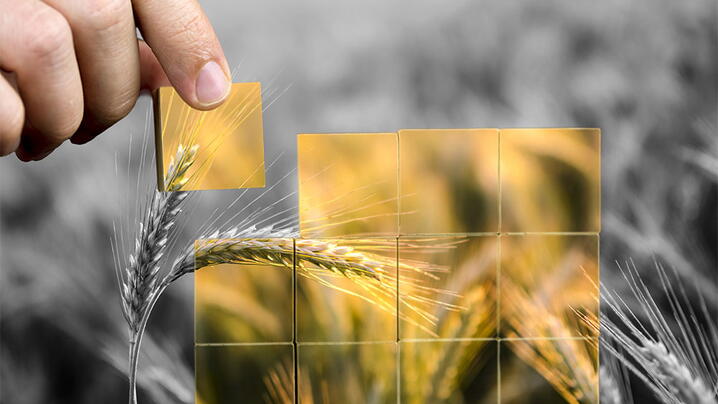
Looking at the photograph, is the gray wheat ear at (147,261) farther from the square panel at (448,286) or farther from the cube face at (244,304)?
the square panel at (448,286)

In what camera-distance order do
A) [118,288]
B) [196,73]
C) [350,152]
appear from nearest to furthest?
1. [196,73]
2. [350,152]
3. [118,288]

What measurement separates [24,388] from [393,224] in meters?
0.54

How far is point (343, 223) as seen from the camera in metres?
0.63

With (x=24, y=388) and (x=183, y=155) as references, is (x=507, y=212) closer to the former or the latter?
(x=183, y=155)

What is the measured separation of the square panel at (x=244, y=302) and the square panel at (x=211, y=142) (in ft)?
0.48

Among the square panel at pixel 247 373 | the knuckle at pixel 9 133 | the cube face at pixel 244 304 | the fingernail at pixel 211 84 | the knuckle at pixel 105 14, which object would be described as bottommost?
the square panel at pixel 247 373

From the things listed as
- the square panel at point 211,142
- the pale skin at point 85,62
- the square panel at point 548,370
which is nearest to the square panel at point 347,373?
the square panel at point 548,370

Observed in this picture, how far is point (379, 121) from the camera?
2.42 ft

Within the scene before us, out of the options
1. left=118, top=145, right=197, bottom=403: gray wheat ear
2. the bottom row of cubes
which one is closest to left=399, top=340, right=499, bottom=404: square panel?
the bottom row of cubes

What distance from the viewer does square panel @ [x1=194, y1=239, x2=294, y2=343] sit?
645 millimetres

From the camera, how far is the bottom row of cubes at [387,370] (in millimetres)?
650

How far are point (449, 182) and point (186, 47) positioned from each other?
42 cm

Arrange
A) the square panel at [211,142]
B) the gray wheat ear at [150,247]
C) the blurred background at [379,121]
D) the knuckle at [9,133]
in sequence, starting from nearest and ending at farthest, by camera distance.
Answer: the knuckle at [9,133], the square panel at [211,142], the gray wheat ear at [150,247], the blurred background at [379,121]

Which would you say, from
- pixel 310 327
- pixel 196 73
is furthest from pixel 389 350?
pixel 196 73
